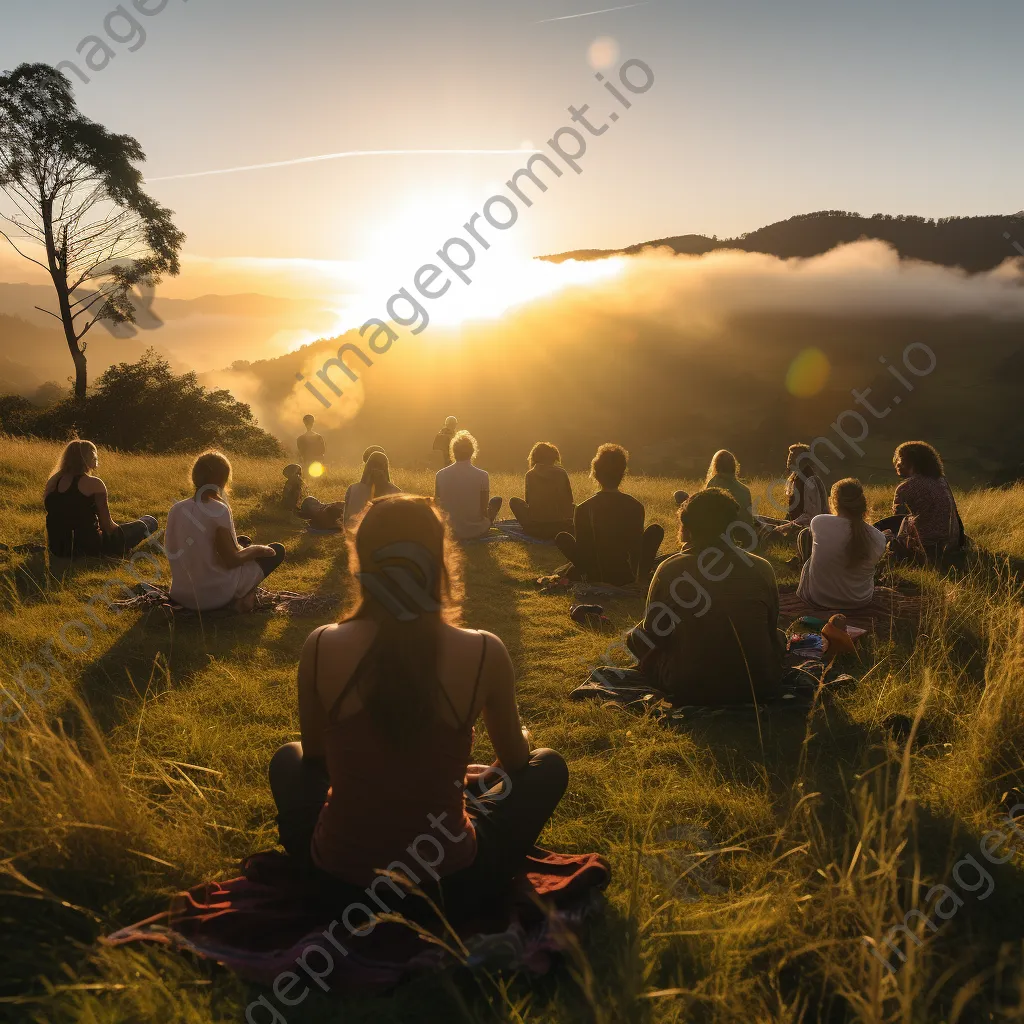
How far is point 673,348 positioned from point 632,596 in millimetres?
84359

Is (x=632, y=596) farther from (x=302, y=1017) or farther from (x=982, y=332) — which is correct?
(x=982, y=332)

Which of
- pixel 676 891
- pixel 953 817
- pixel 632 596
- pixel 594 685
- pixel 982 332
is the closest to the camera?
pixel 676 891

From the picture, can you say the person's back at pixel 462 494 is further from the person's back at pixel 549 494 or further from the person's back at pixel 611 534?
the person's back at pixel 611 534

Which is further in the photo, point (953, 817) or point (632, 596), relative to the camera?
point (632, 596)

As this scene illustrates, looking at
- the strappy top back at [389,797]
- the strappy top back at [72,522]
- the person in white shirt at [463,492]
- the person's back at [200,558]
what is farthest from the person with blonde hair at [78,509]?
the strappy top back at [389,797]

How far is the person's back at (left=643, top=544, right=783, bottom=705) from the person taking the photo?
4645mm

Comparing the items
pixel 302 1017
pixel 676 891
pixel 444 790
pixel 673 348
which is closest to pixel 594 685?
pixel 676 891

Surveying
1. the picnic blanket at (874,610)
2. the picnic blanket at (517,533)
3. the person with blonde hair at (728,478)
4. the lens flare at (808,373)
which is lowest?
the picnic blanket at (874,610)

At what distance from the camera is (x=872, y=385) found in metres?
85.1

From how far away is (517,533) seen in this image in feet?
36.1

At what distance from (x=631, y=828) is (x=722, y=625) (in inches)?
67.8

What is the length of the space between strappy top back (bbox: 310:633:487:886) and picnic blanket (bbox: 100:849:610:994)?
192 mm

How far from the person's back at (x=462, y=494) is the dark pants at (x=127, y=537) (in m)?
3.85

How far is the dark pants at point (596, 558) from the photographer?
8250 mm
